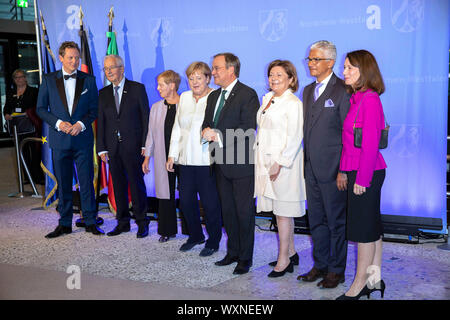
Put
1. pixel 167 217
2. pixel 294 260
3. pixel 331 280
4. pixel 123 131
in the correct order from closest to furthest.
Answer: pixel 331 280 → pixel 294 260 → pixel 167 217 → pixel 123 131

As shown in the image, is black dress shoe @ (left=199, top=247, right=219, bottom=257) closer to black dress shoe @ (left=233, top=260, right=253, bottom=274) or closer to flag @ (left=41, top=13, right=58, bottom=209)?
black dress shoe @ (left=233, top=260, right=253, bottom=274)

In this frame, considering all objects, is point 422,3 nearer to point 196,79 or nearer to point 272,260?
point 196,79

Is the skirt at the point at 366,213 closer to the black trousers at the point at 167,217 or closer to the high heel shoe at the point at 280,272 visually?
the high heel shoe at the point at 280,272

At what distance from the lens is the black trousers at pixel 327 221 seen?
3150 millimetres

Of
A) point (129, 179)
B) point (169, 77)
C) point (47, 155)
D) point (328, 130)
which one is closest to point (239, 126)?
point (328, 130)

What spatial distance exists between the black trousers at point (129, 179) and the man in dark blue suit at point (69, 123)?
273 millimetres

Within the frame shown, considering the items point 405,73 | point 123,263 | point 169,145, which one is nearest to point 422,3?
point 405,73

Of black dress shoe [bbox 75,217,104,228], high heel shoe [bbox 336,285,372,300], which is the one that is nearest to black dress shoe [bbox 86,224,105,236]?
black dress shoe [bbox 75,217,104,228]

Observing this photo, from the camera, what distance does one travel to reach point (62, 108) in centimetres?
457

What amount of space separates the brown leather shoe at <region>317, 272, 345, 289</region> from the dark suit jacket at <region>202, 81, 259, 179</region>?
87 cm

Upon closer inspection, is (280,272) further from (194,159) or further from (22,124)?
(22,124)

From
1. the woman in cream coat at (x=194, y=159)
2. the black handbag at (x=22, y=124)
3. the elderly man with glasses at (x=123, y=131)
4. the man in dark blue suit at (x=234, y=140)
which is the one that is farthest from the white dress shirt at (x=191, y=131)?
the black handbag at (x=22, y=124)

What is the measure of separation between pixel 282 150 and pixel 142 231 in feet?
6.49
